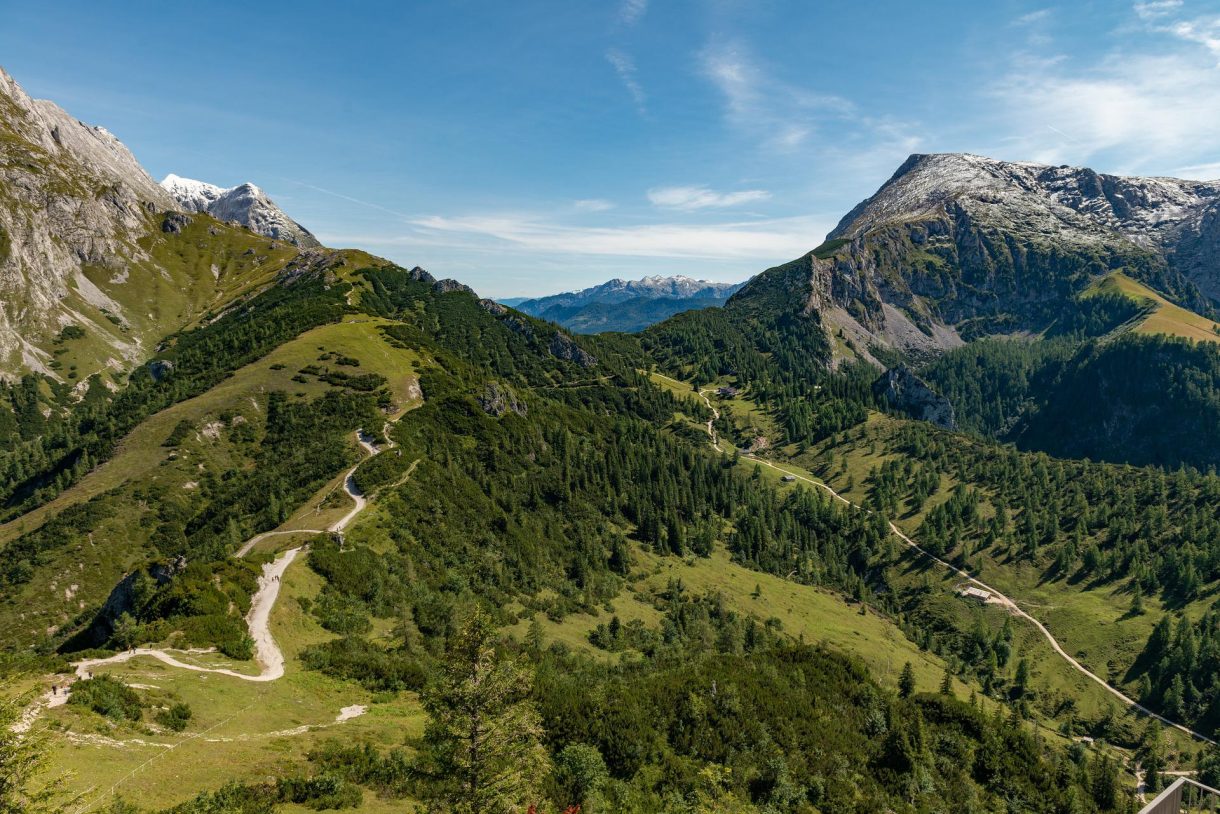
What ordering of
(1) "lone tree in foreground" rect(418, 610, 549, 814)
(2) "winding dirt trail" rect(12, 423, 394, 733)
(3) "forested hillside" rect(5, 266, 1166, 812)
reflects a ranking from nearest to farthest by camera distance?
(1) "lone tree in foreground" rect(418, 610, 549, 814) < (2) "winding dirt trail" rect(12, 423, 394, 733) < (3) "forested hillside" rect(5, 266, 1166, 812)

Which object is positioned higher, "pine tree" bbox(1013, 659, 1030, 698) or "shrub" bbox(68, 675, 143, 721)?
"shrub" bbox(68, 675, 143, 721)

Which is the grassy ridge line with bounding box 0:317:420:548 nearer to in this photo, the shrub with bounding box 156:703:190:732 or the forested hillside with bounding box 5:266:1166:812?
the forested hillside with bounding box 5:266:1166:812

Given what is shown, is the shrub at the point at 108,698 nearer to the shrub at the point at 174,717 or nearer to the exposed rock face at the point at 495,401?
the shrub at the point at 174,717

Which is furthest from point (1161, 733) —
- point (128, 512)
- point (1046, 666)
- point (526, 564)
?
point (128, 512)

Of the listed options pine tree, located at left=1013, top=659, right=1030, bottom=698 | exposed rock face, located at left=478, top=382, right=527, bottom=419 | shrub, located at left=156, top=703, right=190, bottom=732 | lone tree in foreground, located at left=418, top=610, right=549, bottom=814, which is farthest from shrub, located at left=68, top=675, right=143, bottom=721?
pine tree, located at left=1013, top=659, right=1030, bottom=698

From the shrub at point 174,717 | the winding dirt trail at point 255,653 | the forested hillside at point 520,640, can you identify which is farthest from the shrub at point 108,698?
the shrub at point 174,717

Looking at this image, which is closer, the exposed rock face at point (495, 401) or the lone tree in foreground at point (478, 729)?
the lone tree in foreground at point (478, 729)

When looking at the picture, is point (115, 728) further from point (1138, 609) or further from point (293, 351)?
point (1138, 609)

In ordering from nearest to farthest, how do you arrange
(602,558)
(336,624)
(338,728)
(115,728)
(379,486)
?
(115,728) → (338,728) → (336,624) → (379,486) → (602,558)

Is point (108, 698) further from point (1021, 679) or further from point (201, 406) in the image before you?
point (1021, 679)
